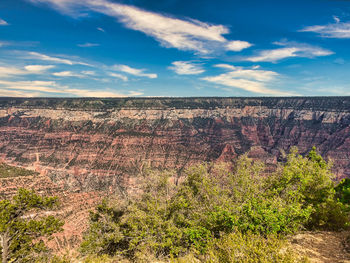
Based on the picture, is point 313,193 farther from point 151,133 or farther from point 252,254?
point 151,133

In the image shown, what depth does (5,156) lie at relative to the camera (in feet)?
400

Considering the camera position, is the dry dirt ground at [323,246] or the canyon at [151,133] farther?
the canyon at [151,133]

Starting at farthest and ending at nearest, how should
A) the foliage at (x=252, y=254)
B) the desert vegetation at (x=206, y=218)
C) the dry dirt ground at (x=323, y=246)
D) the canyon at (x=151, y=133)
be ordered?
the canyon at (x=151, y=133)
the desert vegetation at (x=206, y=218)
the dry dirt ground at (x=323, y=246)
the foliage at (x=252, y=254)

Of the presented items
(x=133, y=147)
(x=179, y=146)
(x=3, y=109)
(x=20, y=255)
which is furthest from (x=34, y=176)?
(x=3, y=109)

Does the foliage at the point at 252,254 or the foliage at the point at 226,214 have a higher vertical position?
the foliage at the point at 252,254

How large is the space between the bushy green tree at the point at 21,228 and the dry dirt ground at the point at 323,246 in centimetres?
1887

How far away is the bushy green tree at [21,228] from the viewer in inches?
597

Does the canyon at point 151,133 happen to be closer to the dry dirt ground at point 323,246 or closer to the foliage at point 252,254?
the dry dirt ground at point 323,246

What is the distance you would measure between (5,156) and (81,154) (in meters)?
48.1

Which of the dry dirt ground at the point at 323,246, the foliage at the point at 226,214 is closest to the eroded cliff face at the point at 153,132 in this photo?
the foliage at the point at 226,214

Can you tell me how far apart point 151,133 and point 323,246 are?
394 ft

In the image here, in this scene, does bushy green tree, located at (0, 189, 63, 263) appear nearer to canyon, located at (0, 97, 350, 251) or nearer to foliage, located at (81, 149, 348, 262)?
foliage, located at (81, 149, 348, 262)

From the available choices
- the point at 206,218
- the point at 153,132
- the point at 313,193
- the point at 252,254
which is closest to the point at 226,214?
the point at 206,218

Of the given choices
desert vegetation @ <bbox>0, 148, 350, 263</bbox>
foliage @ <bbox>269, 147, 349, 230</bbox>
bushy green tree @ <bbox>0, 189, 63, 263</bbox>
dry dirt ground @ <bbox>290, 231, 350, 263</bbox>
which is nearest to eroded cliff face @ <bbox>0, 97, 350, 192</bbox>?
bushy green tree @ <bbox>0, 189, 63, 263</bbox>
